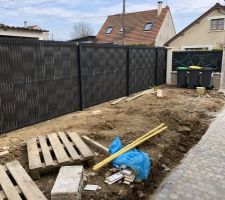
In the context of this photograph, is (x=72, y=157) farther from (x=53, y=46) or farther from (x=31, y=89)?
(x=53, y=46)

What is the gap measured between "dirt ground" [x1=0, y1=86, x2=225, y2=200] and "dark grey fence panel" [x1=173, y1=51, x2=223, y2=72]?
3619 millimetres

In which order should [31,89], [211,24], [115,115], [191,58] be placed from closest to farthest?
[31,89] → [115,115] → [191,58] → [211,24]

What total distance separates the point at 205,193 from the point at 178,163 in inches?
40.7

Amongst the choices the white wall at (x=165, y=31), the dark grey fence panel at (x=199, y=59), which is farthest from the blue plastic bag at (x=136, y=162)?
the white wall at (x=165, y=31)

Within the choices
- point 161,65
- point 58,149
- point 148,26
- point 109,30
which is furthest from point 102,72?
point 109,30

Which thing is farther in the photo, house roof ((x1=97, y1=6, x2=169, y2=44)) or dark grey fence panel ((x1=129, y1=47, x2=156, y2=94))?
house roof ((x1=97, y1=6, x2=169, y2=44))

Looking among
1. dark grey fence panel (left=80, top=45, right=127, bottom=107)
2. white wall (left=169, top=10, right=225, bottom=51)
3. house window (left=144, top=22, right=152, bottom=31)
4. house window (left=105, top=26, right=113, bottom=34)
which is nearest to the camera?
dark grey fence panel (left=80, top=45, right=127, bottom=107)

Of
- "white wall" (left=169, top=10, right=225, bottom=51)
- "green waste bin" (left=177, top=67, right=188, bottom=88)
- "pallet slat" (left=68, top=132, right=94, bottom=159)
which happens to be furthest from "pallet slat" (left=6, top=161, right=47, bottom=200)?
"white wall" (left=169, top=10, right=225, bottom=51)

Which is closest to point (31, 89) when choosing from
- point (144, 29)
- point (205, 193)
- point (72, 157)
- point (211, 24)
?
point (72, 157)

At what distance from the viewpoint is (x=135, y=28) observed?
29.8m

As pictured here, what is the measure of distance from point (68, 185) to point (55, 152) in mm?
1318

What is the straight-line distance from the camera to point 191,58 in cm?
1385

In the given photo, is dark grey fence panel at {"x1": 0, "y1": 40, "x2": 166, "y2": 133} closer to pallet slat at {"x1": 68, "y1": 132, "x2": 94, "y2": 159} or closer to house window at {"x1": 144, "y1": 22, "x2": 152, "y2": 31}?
pallet slat at {"x1": 68, "y1": 132, "x2": 94, "y2": 159}

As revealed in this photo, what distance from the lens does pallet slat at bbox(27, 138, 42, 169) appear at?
394 centimetres
